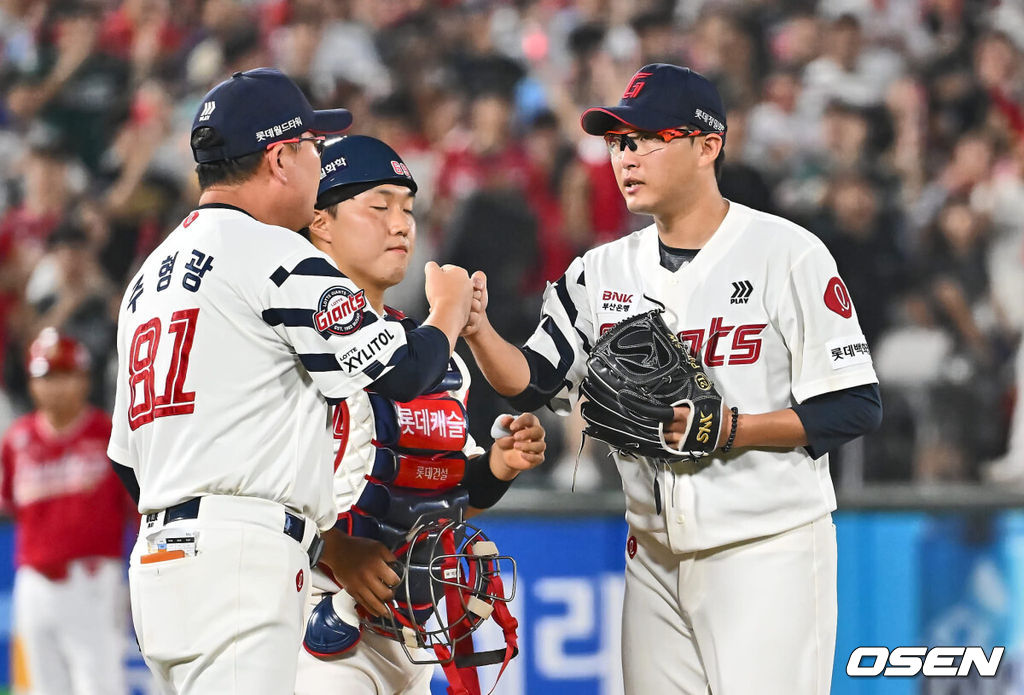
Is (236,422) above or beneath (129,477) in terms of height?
above

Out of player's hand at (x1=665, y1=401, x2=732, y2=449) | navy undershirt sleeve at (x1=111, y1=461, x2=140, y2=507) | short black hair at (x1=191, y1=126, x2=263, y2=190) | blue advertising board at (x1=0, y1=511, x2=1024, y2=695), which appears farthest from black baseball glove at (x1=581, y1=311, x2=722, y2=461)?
blue advertising board at (x1=0, y1=511, x2=1024, y2=695)

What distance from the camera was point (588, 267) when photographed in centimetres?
412

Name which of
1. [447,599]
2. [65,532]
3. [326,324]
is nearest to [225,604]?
[326,324]

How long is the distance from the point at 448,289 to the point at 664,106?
2.82 ft

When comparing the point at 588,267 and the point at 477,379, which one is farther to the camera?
the point at 477,379

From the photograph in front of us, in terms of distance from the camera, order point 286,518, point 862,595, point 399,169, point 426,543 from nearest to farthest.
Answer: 1. point 286,518
2. point 426,543
3. point 399,169
4. point 862,595

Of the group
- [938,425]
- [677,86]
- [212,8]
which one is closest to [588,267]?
[677,86]

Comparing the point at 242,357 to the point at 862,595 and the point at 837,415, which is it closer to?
the point at 837,415

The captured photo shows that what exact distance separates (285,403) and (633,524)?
1.20 metres

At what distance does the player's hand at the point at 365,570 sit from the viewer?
3.65m

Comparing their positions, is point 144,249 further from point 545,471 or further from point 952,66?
point 952,66

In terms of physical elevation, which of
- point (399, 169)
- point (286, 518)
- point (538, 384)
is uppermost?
point (399, 169)

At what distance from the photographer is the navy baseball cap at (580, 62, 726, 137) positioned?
3857 millimetres

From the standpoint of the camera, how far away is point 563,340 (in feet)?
13.6
